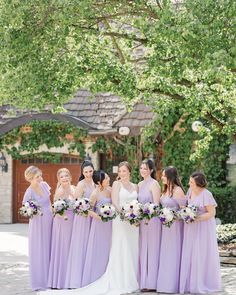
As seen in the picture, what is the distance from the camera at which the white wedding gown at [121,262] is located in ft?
37.6

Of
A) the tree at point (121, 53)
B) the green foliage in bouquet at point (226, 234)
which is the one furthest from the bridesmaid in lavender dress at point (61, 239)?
the green foliage in bouquet at point (226, 234)

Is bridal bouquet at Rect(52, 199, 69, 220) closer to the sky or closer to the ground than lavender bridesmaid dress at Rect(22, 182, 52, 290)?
closer to the sky

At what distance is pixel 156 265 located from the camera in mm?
11586

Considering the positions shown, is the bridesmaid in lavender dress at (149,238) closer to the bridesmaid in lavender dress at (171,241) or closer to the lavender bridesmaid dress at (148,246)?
the lavender bridesmaid dress at (148,246)

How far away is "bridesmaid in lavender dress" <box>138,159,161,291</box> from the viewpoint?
11547mm

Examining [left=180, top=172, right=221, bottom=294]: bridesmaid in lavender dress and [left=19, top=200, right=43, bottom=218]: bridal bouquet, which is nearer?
[left=180, top=172, right=221, bottom=294]: bridesmaid in lavender dress

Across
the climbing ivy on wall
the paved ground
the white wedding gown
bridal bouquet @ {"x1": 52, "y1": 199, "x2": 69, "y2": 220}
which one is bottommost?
the paved ground

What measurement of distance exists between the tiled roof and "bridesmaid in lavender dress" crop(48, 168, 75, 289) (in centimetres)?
1064

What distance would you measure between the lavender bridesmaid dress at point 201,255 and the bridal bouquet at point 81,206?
1.49 meters

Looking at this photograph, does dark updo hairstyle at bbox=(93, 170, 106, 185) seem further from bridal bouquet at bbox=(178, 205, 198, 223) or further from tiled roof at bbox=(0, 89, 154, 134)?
tiled roof at bbox=(0, 89, 154, 134)

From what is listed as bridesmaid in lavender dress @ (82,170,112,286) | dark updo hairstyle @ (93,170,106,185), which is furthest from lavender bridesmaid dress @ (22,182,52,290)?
dark updo hairstyle @ (93,170,106,185)

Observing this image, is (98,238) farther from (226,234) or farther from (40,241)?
(226,234)

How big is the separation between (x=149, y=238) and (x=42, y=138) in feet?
44.5

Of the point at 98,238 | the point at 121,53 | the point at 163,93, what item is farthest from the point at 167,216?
the point at 121,53
